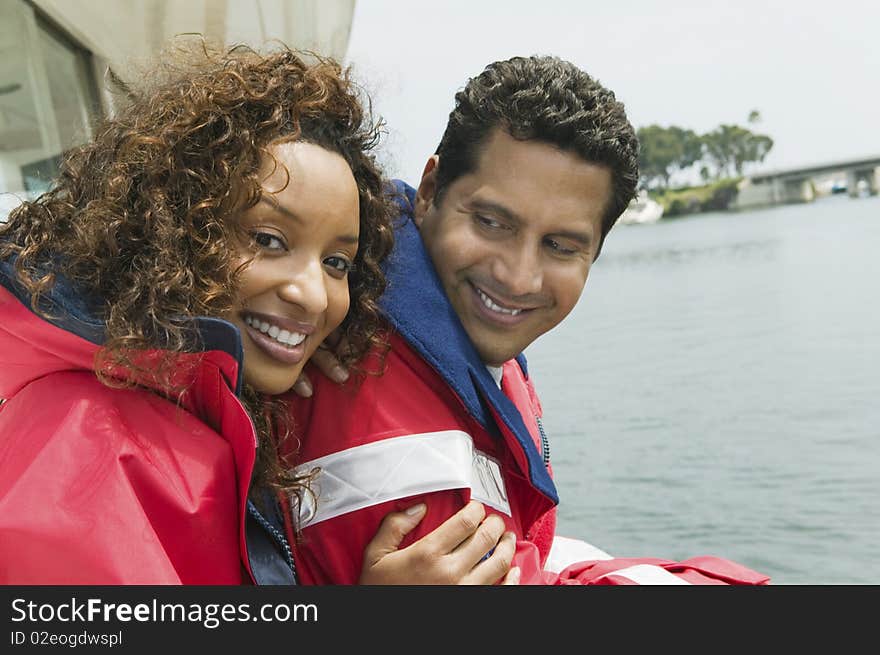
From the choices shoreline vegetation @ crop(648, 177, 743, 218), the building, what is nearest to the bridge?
shoreline vegetation @ crop(648, 177, 743, 218)

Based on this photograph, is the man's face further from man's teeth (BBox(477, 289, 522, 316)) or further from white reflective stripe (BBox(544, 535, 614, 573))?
white reflective stripe (BBox(544, 535, 614, 573))

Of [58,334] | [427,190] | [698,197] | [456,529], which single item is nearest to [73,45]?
[427,190]

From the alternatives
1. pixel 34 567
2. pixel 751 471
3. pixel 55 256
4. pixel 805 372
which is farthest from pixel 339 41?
pixel 805 372

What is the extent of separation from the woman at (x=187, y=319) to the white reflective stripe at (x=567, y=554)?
704 mm

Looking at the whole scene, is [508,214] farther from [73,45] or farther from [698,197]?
[698,197]

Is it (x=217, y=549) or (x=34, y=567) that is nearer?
(x=34, y=567)

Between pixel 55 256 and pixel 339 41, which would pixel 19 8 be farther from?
pixel 55 256

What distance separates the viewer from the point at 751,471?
31.0ft

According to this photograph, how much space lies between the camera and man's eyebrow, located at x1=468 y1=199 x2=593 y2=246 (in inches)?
81.0

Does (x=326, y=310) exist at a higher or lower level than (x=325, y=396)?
higher

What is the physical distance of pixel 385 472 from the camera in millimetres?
1747

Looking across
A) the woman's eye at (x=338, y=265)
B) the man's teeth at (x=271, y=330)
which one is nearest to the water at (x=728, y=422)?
the woman's eye at (x=338, y=265)

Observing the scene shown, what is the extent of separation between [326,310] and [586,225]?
1.99ft

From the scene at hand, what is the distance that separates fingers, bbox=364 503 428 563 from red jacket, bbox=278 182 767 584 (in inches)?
0.6
